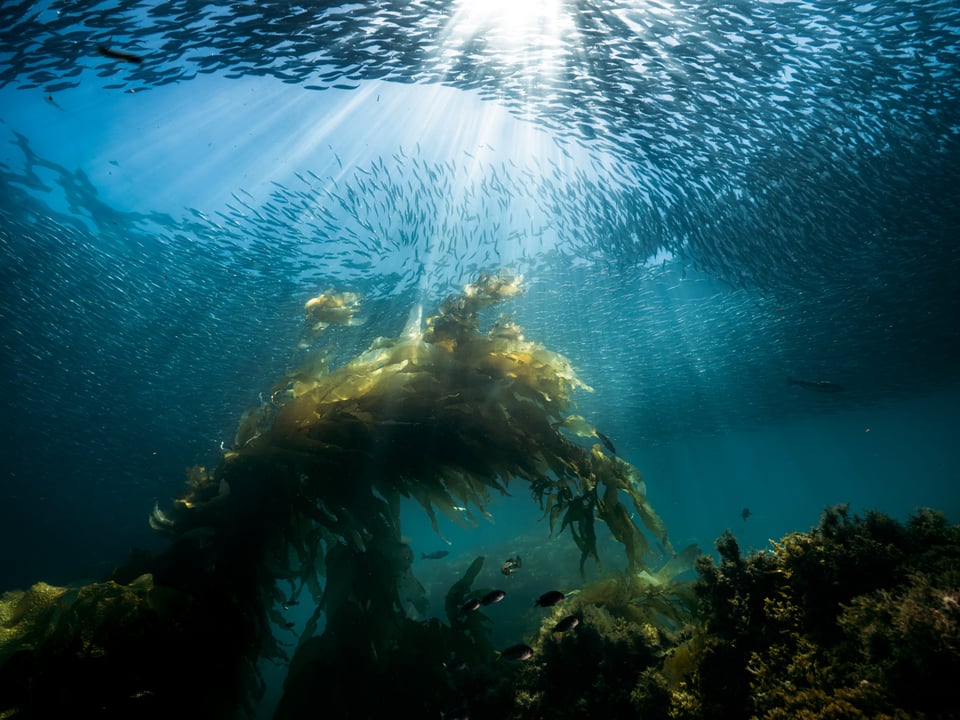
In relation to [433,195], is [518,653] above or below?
below

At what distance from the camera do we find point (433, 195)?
11.3 meters

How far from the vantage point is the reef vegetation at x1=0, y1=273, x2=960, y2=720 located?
2.41 meters

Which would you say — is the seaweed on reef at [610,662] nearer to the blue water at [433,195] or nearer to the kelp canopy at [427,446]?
the kelp canopy at [427,446]

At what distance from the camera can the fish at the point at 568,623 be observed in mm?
3822

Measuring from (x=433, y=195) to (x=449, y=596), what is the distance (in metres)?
10.0

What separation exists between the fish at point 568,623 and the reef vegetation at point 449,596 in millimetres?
38

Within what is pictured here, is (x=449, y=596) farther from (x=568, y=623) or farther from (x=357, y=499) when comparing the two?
(x=357, y=499)

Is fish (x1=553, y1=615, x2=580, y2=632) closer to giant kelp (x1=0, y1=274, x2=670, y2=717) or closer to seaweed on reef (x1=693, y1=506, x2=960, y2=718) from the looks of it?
giant kelp (x1=0, y1=274, x2=670, y2=717)

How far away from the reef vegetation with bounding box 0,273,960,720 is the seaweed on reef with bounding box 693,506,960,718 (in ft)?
0.04

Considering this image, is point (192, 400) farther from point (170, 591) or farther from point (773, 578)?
point (773, 578)

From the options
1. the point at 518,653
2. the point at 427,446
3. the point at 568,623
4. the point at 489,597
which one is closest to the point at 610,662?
the point at 568,623

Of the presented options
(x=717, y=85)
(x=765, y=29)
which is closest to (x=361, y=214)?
(x=717, y=85)

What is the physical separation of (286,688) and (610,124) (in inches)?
386

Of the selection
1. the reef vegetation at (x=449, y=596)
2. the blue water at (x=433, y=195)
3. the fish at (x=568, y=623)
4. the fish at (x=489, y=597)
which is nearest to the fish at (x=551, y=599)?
the reef vegetation at (x=449, y=596)
